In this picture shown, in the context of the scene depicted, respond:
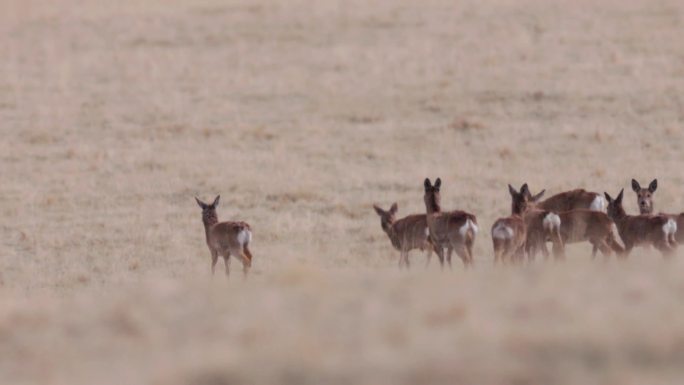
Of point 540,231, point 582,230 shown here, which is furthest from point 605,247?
point 540,231

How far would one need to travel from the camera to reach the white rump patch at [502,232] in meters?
16.6

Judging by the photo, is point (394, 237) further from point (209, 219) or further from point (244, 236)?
point (209, 219)

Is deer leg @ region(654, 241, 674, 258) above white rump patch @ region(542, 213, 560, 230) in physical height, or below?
below

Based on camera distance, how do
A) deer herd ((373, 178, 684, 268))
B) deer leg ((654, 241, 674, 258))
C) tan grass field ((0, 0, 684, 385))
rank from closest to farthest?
tan grass field ((0, 0, 684, 385)), deer herd ((373, 178, 684, 268)), deer leg ((654, 241, 674, 258))

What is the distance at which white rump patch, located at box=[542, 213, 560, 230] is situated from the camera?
17.2 meters

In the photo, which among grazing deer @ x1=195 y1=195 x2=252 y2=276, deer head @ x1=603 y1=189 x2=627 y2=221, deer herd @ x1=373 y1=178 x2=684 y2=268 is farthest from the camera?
grazing deer @ x1=195 y1=195 x2=252 y2=276

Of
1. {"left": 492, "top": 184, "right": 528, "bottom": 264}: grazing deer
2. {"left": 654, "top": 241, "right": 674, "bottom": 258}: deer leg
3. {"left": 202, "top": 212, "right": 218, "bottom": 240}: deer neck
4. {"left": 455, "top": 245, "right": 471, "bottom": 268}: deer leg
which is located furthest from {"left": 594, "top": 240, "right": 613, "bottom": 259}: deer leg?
{"left": 202, "top": 212, "right": 218, "bottom": 240}: deer neck

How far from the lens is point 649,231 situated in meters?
17.3

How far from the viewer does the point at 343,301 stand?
11.6m

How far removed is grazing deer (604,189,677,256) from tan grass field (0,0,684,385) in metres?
0.78

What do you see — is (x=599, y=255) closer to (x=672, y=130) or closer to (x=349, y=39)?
(x=672, y=130)

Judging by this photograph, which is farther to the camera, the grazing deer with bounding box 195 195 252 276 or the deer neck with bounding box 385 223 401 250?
the grazing deer with bounding box 195 195 252 276

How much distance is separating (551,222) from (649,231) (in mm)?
1117

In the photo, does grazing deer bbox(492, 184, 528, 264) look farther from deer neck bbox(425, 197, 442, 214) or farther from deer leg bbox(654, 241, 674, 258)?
deer leg bbox(654, 241, 674, 258)
